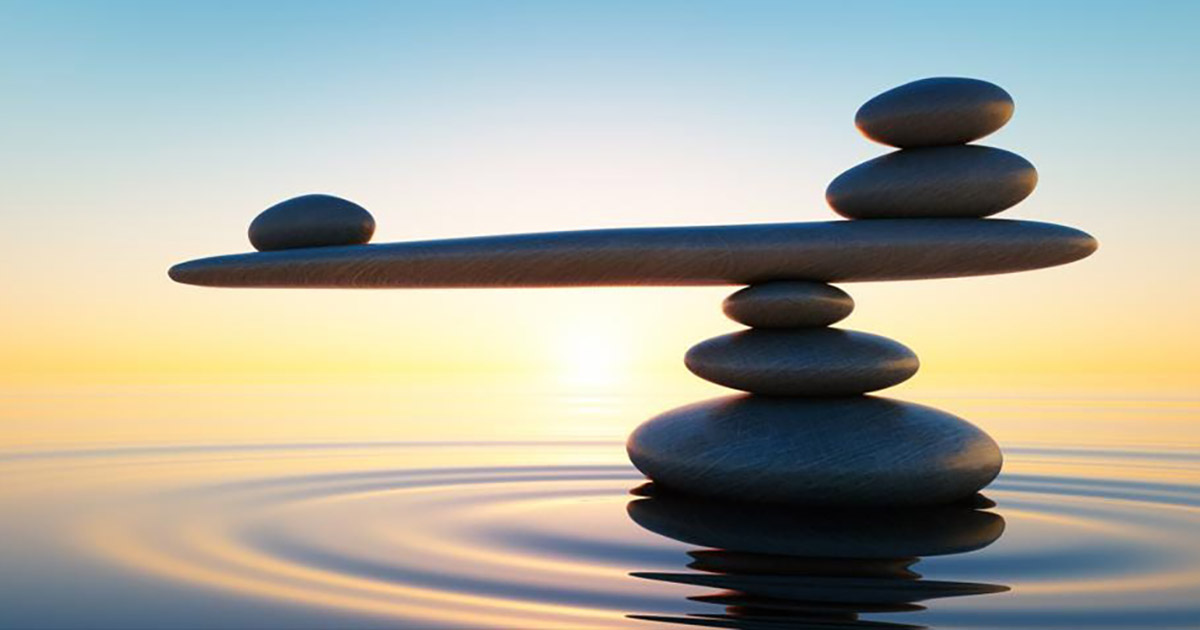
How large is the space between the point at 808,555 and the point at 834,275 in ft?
11.7

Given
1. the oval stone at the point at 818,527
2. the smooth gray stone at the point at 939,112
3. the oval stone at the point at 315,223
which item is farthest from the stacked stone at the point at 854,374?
the oval stone at the point at 315,223

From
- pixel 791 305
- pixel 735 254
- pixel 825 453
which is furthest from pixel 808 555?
pixel 735 254

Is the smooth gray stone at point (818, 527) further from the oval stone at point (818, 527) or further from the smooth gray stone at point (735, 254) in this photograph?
the smooth gray stone at point (735, 254)

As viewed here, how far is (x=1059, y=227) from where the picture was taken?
30.7 ft

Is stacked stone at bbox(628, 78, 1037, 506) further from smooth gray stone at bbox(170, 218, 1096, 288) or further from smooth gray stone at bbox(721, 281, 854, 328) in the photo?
smooth gray stone at bbox(170, 218, 1096, 288)

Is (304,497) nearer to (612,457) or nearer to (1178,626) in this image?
(612,457)

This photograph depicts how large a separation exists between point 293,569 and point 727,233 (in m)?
4.98

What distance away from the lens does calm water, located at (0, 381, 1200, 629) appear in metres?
5.09

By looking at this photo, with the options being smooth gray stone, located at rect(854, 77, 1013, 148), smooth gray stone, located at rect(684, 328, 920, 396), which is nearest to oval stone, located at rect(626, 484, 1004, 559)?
smooth gray stone, located at rect(684, 328, 920, 396)

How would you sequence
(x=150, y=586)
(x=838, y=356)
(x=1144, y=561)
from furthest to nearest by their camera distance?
1. (x=838, y=356)
2. (x=1144, y=561)
3. (x=150, y=586)

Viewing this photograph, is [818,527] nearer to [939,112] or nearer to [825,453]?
[825,453]

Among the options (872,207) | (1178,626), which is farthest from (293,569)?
(872,207)

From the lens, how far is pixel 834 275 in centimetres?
945

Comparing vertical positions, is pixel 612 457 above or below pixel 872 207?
below
